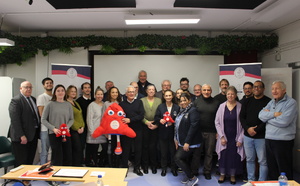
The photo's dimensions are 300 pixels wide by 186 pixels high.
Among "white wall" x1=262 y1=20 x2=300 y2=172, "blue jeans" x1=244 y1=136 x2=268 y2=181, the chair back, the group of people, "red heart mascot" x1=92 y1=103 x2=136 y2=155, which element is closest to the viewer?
the group of people

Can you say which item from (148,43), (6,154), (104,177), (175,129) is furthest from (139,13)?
(6,154)

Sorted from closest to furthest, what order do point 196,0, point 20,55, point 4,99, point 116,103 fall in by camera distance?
point 196,0, point 116,103, point 4,99, point 20,55

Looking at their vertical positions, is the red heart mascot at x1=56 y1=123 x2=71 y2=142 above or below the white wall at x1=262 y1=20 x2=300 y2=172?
below

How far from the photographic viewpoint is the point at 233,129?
3.94m

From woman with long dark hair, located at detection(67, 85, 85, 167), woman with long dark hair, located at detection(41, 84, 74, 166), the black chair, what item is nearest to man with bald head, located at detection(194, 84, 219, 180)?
woman with long dark hair, located at detection(67, 85, 85, 167)

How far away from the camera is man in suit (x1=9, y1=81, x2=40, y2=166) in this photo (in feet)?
11.8

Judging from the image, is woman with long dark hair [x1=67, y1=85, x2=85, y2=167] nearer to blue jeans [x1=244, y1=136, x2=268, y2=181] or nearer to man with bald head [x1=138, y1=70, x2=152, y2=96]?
man with bald head [x1=138, y1=70, x2=152, y2=96]

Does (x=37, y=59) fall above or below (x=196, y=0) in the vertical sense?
below

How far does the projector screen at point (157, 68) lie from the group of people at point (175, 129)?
1457mm

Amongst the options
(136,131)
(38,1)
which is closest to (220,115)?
(136,131)

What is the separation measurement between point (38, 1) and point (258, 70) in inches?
184

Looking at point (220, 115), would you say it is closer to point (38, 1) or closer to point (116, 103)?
point (116, 103)

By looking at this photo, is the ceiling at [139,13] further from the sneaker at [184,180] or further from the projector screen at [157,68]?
the sneaker at [184,180]

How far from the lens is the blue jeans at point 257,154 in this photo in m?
3.70
